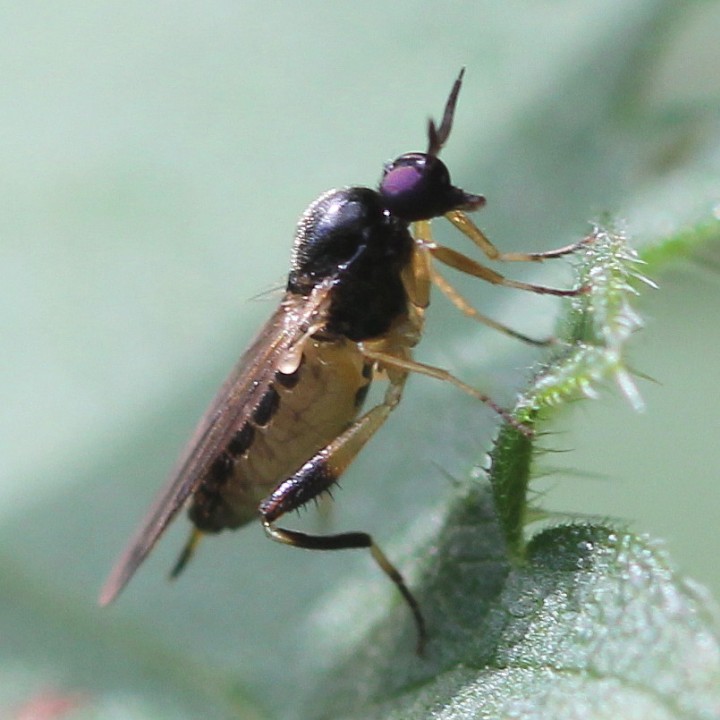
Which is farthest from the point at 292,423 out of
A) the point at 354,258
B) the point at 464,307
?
the point at 464,307

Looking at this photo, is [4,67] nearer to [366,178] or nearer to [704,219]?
[366,178]

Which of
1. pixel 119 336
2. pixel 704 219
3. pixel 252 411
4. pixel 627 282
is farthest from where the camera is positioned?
pixel 119 336

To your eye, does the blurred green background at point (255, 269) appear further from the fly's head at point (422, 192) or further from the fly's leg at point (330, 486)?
the fly's head at point (422, 192)

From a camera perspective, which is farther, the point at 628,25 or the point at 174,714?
the point at 628,25

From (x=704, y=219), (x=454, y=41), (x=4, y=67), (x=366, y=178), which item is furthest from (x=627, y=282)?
(x=4, y=67)

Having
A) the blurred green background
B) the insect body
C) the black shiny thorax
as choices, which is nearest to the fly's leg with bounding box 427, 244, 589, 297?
the insect body

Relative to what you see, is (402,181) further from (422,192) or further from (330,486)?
(330,486)

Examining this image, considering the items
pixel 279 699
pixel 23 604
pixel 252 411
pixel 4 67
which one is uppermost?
pixel 4 67
